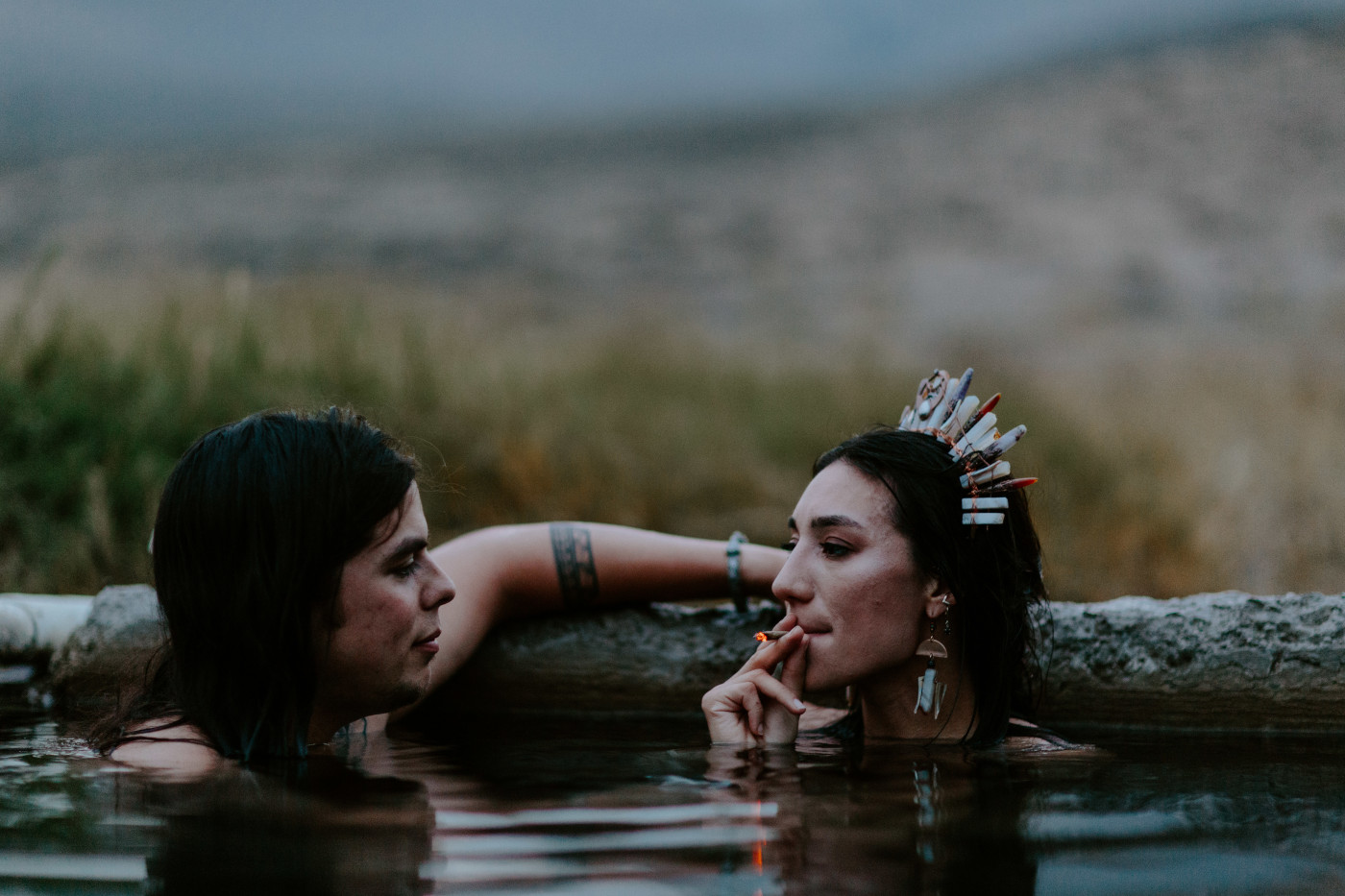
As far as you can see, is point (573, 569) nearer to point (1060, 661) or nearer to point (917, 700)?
point (917, 700)

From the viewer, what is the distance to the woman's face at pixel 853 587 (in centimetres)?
322

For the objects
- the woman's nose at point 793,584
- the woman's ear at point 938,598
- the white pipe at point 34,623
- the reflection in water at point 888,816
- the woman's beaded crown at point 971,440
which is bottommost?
the reflection in water at point 888,816

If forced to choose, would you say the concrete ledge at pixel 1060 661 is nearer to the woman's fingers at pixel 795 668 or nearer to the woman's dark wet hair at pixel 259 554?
the woman's fingers at pixel 795 668

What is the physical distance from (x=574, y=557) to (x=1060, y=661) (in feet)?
4.99

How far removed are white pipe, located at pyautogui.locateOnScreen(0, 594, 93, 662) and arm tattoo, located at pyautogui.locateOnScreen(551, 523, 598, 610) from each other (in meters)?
1.67

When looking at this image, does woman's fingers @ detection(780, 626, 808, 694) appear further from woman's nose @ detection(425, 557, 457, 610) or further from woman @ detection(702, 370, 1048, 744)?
woman's nose @ detection(425, 557, 457, 610)

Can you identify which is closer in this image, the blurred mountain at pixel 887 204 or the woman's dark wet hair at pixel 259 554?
the woman's dark wet hair at pixel 259 554

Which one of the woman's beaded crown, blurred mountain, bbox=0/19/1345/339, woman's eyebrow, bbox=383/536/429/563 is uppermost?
blurred mountain, bbox=0/19/1345/339

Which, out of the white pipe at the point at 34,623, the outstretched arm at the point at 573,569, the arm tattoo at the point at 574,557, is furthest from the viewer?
the white pipe at the point at 34,623

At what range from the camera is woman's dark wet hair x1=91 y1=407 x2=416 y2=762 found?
117 inches

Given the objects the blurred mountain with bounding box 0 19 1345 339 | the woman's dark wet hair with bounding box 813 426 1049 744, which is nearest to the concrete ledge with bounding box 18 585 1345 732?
the woman's dark wet hair with bounding box 813 426 1049 744

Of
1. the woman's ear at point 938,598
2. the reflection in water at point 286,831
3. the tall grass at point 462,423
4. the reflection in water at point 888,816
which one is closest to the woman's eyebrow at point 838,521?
the woman's ear at point 938,598

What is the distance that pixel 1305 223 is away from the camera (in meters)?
18.6

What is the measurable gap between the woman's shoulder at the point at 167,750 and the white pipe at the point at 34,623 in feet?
4.47
